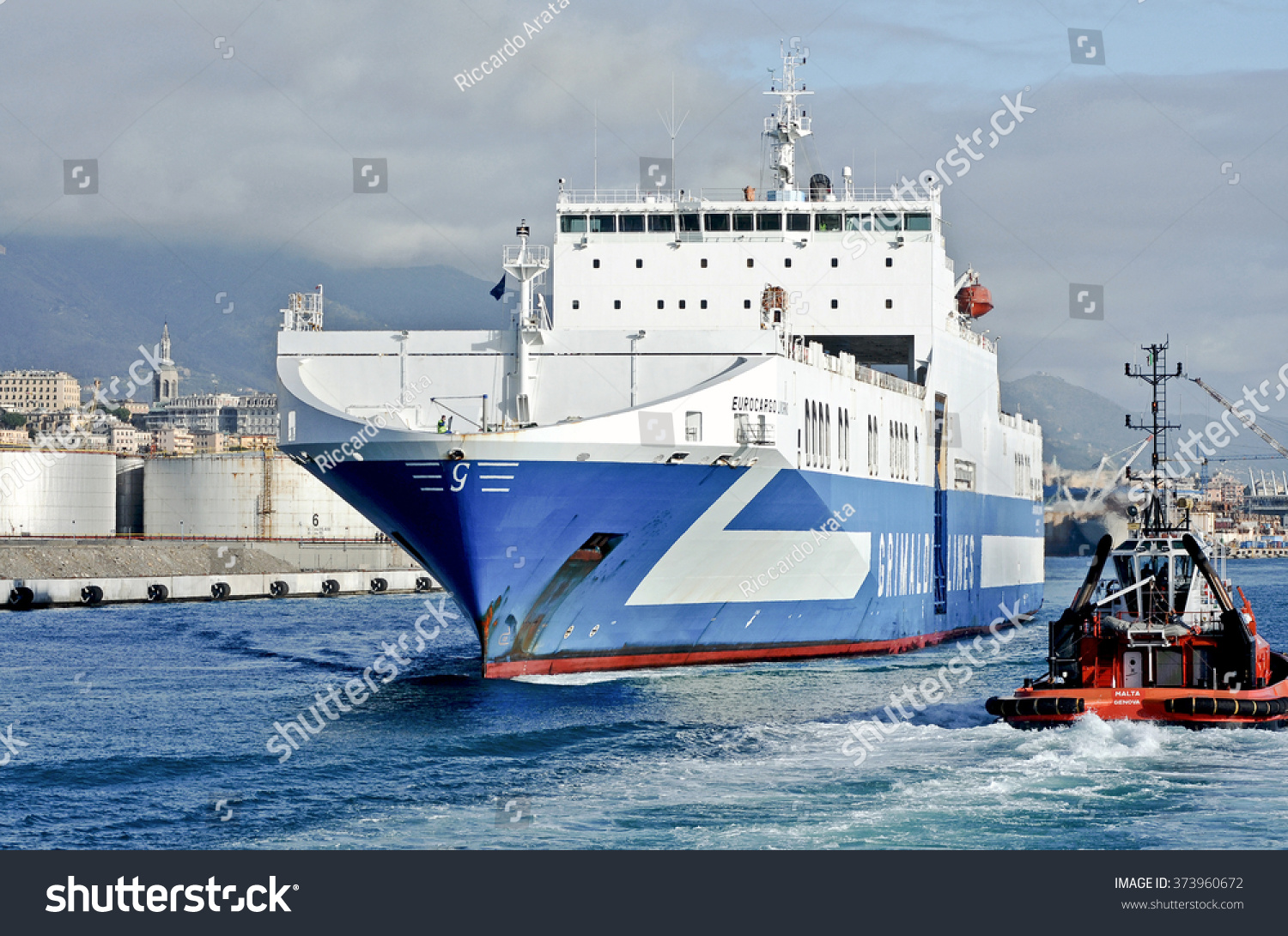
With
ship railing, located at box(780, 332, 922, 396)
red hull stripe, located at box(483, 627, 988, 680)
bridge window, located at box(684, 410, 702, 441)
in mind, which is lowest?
red hull stripe, located at box(483, 627, 988, 680)

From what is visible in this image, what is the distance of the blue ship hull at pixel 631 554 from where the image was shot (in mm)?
27406

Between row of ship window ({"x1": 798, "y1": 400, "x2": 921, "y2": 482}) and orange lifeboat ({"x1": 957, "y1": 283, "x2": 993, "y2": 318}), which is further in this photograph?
orange lifeboat ({"x1": 957, "y1": 283, "x2": 993, "y2": 318})

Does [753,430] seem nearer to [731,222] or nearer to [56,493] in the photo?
[731,222]

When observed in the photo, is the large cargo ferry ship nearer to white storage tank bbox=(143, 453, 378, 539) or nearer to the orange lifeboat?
the orange lifeboat

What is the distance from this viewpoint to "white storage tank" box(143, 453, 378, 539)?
8381cm

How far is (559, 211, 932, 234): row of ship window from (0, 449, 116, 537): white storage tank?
168ft

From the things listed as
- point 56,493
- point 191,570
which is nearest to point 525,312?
point 191,570

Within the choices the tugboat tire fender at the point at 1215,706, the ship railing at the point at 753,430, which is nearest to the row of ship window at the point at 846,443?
the ship railing at the point at 753,430

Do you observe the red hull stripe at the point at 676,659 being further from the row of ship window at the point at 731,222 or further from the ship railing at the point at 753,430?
the row of ship window at the point at 731,222

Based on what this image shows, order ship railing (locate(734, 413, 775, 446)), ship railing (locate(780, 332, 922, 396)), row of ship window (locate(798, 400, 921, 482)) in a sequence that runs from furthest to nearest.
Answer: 1. row of ship window (locate(798, 400, 921, 482))
2. ship railing (locate(780, 332, 922, 396))
3. ship railing (locate(734, 413, 775, 446))

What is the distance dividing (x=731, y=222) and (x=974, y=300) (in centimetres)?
1216

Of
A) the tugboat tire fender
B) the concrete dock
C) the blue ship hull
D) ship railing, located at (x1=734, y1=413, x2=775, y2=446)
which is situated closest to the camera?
the tugboat tire fender

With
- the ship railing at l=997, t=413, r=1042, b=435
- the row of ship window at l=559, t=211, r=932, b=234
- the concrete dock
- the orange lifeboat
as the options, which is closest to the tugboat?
the row of ship window at l=559, t=211, r=932, b=234

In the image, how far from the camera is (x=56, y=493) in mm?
80438
